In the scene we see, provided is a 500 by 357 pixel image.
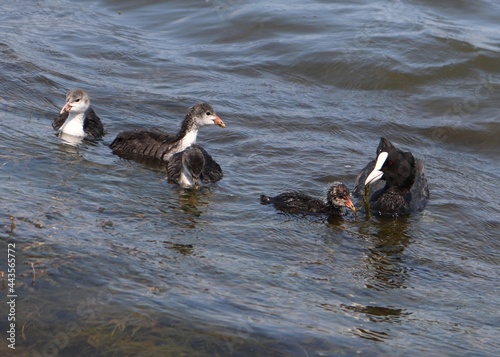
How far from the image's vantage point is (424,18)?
18.0m

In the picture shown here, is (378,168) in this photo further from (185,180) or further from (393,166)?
(185,180)

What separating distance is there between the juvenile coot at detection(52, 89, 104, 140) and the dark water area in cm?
23

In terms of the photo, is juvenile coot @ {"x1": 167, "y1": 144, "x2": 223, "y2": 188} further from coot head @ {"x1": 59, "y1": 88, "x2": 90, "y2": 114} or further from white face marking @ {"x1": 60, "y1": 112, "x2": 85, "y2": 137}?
coot head @ {"x1": 59, "y1": 88, "x2": 90, "y2": 114}

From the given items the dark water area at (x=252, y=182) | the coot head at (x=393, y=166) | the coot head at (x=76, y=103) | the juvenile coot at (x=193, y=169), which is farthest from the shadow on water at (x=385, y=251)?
the coot head at (x=76, y=103)

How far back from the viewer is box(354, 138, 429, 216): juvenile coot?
10.7 metres

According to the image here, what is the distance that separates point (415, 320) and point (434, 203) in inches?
141

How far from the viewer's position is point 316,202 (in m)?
Result: 10.1

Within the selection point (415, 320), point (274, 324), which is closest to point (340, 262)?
point (415, 320)

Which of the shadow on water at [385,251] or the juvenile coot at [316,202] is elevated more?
the juvenile coot at [316,202]

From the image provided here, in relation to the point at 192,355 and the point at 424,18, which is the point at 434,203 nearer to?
the point at 192,355

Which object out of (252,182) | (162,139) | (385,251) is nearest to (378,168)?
(252,182)

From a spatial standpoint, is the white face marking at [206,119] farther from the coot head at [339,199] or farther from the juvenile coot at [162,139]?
the coot head at [339,199]

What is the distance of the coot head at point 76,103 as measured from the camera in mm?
11688

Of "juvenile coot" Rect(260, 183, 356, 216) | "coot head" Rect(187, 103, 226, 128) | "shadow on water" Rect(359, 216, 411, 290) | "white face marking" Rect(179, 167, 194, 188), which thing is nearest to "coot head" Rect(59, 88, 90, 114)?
"coot head" Rect(187, 103, 226, 128)
